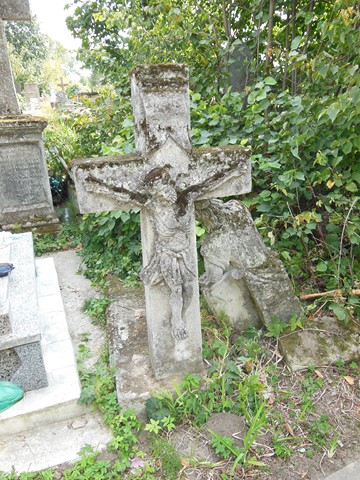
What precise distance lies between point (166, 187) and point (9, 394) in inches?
72.3

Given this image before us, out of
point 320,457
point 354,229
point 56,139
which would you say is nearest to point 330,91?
point 354,229

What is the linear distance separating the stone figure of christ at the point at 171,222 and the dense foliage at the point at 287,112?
1.16 meters

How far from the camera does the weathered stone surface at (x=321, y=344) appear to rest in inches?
110

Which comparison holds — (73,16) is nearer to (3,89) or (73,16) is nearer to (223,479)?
(3,89)

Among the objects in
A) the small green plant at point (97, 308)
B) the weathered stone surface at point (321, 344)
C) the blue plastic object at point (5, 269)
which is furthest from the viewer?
the small green plant at point (97, 308)

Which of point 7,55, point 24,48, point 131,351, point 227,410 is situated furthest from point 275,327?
point 24,48

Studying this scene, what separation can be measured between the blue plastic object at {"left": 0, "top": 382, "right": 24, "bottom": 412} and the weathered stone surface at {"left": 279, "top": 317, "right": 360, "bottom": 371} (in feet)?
6.73

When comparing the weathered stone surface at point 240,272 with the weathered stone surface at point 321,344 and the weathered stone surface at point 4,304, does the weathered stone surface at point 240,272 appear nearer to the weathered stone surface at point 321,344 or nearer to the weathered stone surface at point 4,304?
the weathered stone surface at point 321,344

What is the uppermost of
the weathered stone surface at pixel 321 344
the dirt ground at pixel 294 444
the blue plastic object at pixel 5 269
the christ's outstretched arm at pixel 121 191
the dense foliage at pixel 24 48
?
the dense foliage at pixel 24 48

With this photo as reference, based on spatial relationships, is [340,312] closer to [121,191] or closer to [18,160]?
[121,191]

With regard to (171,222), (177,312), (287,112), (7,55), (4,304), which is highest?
(7,55)

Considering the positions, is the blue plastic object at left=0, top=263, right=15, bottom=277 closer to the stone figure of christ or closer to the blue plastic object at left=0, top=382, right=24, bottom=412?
the blue plastic object at left=0, top=382, right=24, bottom=412

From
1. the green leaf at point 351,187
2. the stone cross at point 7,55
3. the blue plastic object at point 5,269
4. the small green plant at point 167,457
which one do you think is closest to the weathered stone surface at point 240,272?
the green leaf at point 351,187

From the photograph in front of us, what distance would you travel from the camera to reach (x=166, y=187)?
2156 millimetres
